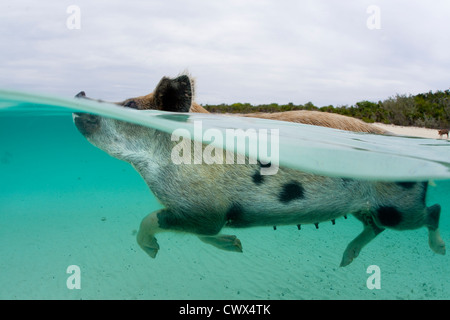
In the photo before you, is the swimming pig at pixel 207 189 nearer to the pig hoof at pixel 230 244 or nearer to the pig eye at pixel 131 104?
the pig hoof at pixel 230 244

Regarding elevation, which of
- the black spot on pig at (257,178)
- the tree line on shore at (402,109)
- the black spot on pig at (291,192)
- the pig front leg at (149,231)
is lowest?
the pig front leg at (149,231)

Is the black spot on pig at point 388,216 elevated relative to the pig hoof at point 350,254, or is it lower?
elevated

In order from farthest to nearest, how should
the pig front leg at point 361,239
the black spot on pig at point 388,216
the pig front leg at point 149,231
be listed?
the pig front leg at point 361,239
the black spot on pig at point 388,216
the pig front leg at point 149,231

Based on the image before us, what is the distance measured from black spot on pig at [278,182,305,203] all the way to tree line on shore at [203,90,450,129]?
9.53 m

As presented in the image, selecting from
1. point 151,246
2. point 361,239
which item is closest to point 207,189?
point 151,246

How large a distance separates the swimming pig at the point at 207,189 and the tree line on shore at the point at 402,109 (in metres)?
9.28

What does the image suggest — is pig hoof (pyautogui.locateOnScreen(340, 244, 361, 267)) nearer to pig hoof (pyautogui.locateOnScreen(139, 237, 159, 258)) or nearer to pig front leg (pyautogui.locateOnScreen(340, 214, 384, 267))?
pig front leg (pyautogui.locateOnScreen(340, 214, 384, 267))

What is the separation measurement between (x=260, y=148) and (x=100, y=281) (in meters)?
4.66

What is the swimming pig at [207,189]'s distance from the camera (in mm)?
3928

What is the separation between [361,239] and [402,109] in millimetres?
12436

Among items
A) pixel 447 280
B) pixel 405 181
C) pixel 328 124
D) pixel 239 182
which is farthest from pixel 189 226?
pixel 447 280

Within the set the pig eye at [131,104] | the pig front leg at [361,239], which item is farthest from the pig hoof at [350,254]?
the pig eye at [131,104]

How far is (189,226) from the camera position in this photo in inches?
154
